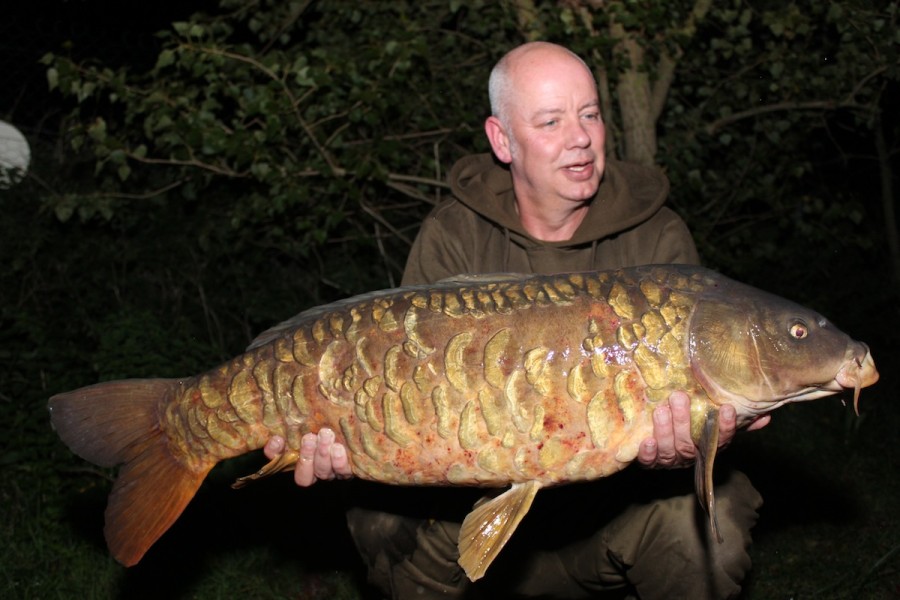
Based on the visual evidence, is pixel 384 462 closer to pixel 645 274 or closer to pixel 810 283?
pixel 645 274

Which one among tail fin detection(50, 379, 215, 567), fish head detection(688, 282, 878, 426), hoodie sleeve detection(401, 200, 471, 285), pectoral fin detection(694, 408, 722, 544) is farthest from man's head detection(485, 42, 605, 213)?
tail fin detection(50, 379, 215, 567)

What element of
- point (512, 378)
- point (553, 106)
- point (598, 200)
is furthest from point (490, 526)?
point (553, 106)

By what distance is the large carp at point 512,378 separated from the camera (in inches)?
75.4

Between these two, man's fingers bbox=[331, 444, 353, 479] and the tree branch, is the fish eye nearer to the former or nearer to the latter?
man's fingers bbox=[331, 444, 353, 479]

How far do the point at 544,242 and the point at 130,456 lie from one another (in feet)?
3.60

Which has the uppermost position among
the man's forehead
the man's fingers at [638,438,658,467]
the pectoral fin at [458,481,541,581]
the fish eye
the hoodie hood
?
the man's forehead

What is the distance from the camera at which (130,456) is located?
84.5 inches

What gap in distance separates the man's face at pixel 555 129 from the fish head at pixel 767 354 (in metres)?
0.65

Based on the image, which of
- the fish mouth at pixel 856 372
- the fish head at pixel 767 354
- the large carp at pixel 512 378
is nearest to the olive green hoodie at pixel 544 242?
the large carp at pixel 512 378

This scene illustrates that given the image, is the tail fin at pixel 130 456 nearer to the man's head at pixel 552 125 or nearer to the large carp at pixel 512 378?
the large carp at pixel 512 378

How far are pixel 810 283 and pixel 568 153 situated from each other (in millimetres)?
3114

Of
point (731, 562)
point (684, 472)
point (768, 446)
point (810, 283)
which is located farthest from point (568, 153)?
point (810, 283)

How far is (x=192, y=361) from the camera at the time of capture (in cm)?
397

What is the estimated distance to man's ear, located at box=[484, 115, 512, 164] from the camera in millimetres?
2686
